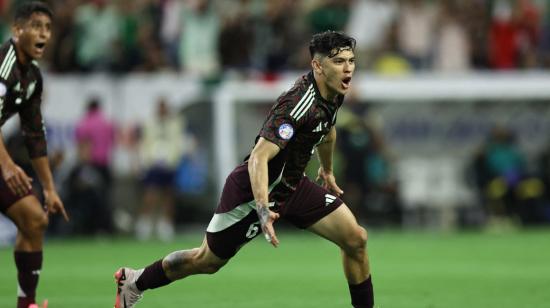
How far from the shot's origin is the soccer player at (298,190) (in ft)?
29.1

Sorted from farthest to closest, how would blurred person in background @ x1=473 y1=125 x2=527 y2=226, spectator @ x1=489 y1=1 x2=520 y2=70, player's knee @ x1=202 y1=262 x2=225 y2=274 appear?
spectator @ x1=489 y1=1 x2=520 y2=70 < blurred person in background @ x1=473 y1=125 x2=527 y2=226 < player's knee @ x1=202 y1=262 x2=225 y2=274

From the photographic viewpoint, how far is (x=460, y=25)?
Answer: 878 inches

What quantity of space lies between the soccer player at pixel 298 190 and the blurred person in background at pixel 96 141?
11044 millimetres

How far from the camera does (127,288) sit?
970cm

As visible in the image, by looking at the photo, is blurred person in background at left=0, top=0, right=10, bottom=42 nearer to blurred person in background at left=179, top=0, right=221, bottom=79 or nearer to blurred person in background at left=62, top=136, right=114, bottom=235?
blurred person in background at left=62, top=136, right=114, bottom=235

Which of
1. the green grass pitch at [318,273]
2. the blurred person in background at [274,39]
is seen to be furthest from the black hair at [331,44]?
the blurred person in background at [274,39]

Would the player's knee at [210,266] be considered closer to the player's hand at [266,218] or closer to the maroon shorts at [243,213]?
the maroon shorts at [243,213]

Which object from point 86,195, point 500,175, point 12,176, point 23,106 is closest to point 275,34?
point 86,195

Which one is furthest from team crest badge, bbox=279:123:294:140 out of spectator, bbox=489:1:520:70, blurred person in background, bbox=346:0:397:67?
spectator, bbox=489:1:520:70

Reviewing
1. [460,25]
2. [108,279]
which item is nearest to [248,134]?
[460,25]

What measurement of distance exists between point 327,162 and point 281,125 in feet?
4.33

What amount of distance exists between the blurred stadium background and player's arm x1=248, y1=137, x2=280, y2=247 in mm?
10576

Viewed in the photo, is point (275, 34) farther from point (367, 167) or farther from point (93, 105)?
point (93, 105)

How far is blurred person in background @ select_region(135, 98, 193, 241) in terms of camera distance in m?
20.7
